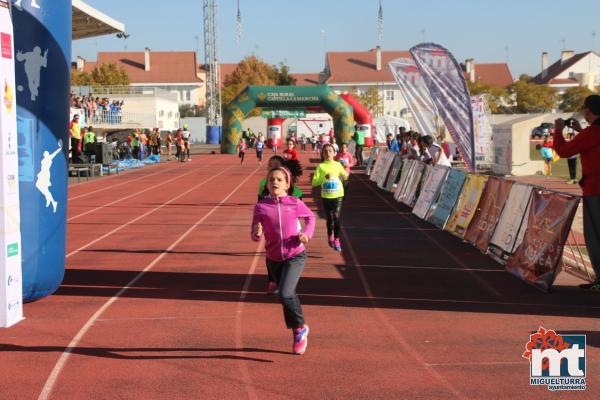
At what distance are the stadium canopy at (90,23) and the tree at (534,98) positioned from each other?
73.9 m

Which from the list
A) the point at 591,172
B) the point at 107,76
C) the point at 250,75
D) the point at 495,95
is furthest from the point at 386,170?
the point at 250,75

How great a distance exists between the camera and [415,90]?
26562mm

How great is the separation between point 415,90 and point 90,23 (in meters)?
14.9

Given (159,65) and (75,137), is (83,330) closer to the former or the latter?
(75,137)

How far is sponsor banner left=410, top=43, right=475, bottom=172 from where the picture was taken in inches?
730

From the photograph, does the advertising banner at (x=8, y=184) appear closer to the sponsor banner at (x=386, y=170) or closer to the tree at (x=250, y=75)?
the sponsor banner at (x=386, y=170)

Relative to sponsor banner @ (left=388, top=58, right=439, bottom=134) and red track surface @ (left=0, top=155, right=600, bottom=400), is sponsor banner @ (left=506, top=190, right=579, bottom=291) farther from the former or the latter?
sponsor banner @ (left=388, top=58, right=439, bottom=134)

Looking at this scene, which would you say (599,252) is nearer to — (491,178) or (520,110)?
(491,178)

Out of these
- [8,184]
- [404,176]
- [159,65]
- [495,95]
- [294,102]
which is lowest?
[404,176]

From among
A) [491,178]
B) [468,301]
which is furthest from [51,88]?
[491,178]

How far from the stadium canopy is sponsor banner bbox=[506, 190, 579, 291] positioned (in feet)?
77.1

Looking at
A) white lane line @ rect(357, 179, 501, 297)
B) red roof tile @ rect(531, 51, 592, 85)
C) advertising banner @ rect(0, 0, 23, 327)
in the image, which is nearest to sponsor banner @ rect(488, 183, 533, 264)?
white lane line @ rect(357, 179, 501, 297)

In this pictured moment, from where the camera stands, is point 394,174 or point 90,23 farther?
point 90,23

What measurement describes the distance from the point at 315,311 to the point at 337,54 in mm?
127221
